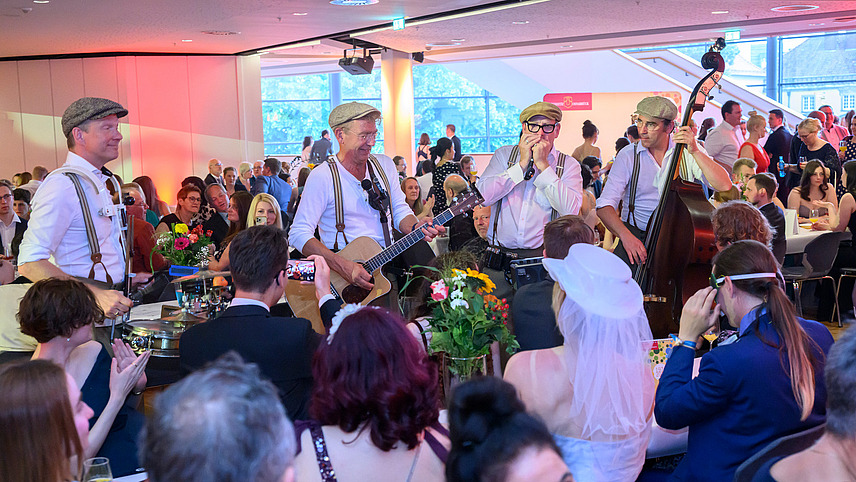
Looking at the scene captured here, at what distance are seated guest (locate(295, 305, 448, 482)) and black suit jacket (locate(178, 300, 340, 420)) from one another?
0.79m

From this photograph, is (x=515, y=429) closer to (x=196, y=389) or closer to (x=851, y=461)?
(x=196, y=389)

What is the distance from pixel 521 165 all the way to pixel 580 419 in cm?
217

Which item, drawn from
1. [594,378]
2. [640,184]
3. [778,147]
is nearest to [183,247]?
[640,184]

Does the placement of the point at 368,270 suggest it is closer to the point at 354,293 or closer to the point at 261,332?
the point at 354,293

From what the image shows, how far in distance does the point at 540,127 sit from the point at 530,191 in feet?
1.23

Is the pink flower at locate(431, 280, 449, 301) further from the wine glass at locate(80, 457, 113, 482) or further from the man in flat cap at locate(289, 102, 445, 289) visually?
the wine glass at locate(80, 457, 113, 482)

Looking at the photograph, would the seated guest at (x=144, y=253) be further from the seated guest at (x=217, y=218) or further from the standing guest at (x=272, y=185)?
the standing guest at (x=272, y=185)

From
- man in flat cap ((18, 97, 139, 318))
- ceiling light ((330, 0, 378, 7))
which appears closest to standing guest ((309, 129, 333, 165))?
ceiling light ((330, 0, 378, 7))

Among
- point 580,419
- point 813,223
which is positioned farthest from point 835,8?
point 580,419

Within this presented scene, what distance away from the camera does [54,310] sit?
2.80 metres

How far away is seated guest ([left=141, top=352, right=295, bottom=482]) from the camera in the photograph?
114cm

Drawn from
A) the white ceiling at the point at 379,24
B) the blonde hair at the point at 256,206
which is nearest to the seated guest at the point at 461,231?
the blonde hair at the point at 256,206

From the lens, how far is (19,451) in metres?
1.71

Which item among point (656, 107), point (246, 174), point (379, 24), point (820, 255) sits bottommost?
point (820, 255)
